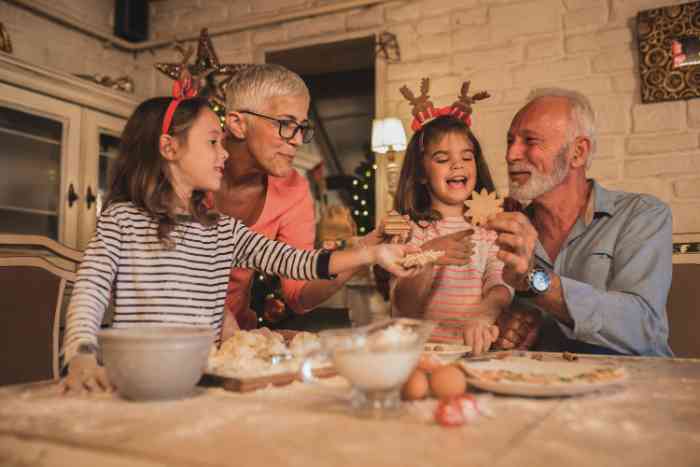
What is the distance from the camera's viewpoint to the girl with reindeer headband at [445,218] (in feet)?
7.64

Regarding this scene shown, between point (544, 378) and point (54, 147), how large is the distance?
3.87 m

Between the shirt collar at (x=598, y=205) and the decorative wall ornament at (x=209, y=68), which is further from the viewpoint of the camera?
the decorative wall ornament at (x=209, y=68)

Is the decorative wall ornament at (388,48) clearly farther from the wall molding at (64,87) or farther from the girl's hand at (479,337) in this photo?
the girl's hand at (479,337)

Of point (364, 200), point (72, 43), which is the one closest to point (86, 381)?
point (364, 200)

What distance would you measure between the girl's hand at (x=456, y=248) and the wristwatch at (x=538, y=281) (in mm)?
316

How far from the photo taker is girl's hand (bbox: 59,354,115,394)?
41.0 inches

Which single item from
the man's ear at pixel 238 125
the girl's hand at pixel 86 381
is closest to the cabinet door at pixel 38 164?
the man's ear at pixel 238 125

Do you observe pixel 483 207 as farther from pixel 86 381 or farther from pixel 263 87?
pixel 86 381

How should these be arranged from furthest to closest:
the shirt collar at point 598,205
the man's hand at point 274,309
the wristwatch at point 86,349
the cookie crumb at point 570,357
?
the man's hand at point 274,309 → the shirt collar at point 598,205 → the cookie crumb at point 570,357 → the wristwatch at point 86,349

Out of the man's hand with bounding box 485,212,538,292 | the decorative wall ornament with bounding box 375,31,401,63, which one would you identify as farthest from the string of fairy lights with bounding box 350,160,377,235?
the man's hand with bounding box 485,212,538,292

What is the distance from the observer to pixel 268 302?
3.51 meters

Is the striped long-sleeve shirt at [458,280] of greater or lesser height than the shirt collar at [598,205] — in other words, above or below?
below

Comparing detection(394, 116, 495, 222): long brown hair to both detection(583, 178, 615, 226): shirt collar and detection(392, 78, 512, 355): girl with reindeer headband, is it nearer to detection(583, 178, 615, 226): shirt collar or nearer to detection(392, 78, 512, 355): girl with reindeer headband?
detection(392, 78, 512, 355): girl with reindeer headband

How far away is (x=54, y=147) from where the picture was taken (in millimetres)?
4051
